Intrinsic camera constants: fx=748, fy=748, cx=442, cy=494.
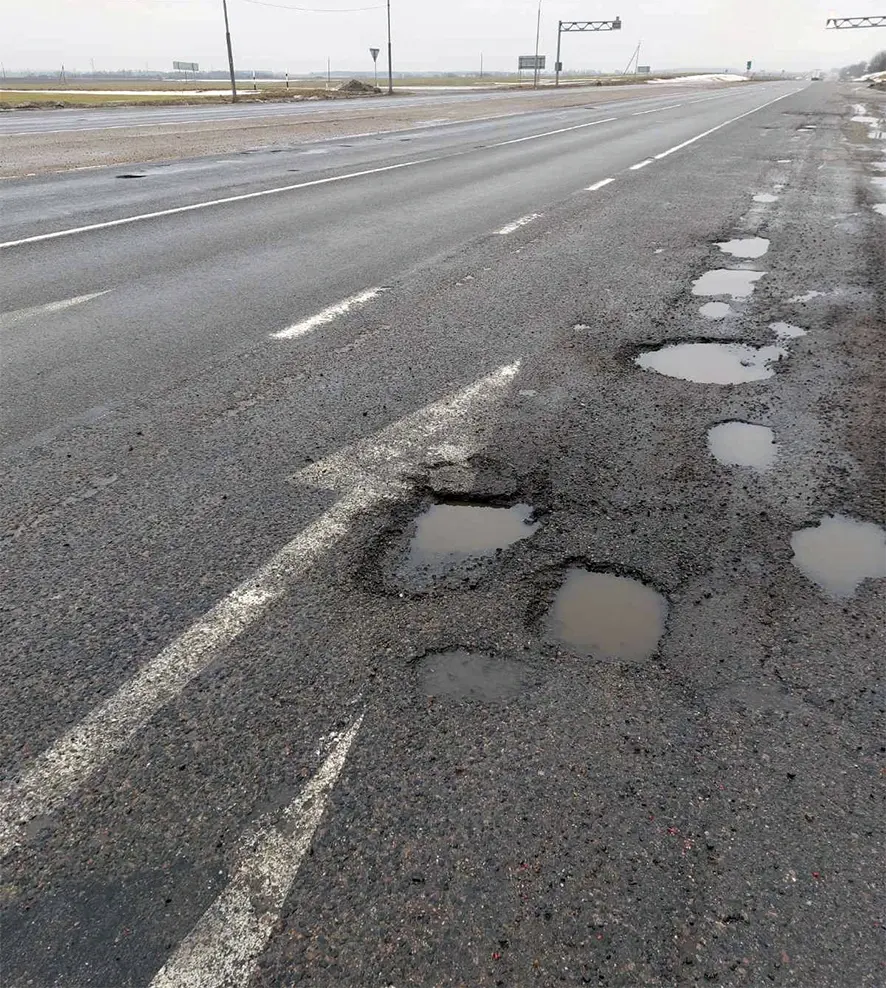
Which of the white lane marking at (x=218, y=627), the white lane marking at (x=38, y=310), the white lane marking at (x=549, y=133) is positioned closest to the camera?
the white lane marking at (x=218, y=627)

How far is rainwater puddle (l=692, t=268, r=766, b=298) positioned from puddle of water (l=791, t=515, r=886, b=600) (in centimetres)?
361

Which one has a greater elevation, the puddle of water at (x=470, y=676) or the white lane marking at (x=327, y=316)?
the white lane marking at (x=327, y=316)

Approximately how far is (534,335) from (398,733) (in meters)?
3.62

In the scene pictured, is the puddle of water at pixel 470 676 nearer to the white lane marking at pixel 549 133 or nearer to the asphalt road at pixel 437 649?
the asphalt road at pixel 437 649

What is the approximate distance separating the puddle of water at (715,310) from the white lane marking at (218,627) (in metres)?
2.67

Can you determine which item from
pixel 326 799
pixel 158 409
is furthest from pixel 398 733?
pixel 158 409

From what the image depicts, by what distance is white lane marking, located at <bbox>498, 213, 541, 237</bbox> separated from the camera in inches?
330

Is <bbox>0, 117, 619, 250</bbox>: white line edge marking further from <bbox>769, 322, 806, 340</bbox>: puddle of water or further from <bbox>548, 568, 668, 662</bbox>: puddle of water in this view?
<bbox>548, 568, 668, 662</bbox>: puddle of water

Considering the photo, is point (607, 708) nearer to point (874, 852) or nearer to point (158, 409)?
point (874, 852)

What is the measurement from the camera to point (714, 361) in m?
4.74

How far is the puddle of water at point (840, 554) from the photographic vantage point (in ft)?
8.86

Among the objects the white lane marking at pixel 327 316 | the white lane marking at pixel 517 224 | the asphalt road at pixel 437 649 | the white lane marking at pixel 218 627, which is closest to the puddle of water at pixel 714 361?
the asphalt road at pixel 437 649

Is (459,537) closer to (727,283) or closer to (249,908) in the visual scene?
(249,908)

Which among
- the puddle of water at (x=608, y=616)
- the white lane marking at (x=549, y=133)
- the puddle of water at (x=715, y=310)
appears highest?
the white lane marking at (x=549, y=133)
